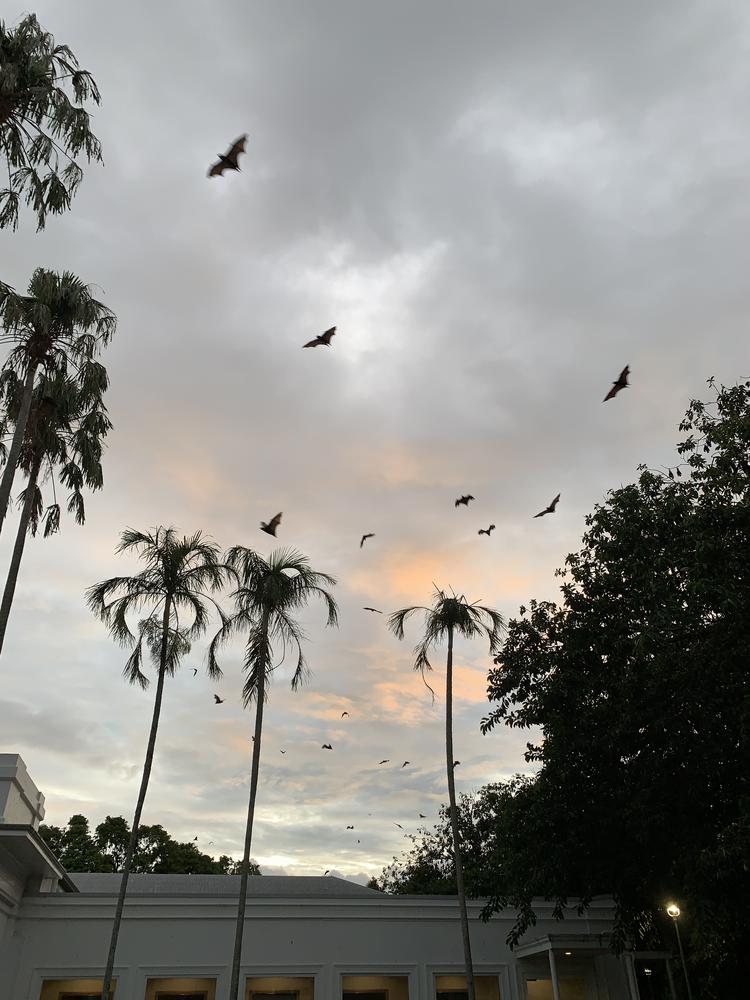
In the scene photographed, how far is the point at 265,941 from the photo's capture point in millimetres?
21078

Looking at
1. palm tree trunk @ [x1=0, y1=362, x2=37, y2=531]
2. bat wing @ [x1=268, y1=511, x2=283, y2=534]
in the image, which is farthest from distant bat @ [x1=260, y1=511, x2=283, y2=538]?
palm tree trunk @ [x1=0, y1=362, x2=37, y2=531]

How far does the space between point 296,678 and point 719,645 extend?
11368 mm

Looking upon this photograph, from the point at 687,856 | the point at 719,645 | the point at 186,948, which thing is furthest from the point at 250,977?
the point at 719,645

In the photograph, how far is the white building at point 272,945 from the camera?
19500 millimetres

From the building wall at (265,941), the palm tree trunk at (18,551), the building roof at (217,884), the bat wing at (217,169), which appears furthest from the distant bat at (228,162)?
the building roof at (217,884)

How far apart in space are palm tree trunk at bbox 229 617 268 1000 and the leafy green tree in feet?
22.0

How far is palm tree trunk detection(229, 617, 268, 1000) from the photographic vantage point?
18781mm

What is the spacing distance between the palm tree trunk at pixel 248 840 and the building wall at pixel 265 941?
1.05 metres

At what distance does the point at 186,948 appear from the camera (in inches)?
806

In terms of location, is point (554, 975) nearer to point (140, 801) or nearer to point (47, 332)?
point (140, 801)

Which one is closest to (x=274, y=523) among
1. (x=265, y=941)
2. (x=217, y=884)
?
(x=265, y=941)

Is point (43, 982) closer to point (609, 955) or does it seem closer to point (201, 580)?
point (201, 580)

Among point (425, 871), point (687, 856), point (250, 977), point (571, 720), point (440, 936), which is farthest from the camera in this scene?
point (425, 871)

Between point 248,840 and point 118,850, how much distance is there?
46.6 m
